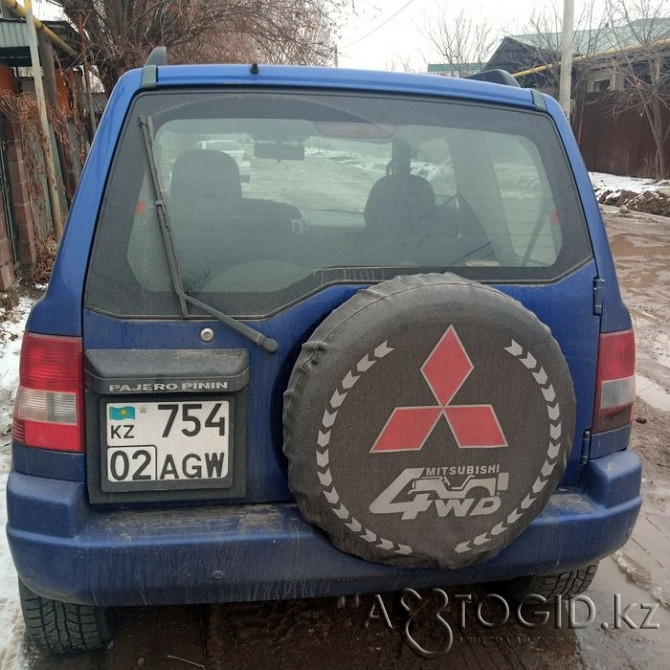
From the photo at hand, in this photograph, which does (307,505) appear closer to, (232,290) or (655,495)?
(232,290)

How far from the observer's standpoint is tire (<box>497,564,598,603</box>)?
2.57 meters

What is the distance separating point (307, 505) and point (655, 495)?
2589 mm

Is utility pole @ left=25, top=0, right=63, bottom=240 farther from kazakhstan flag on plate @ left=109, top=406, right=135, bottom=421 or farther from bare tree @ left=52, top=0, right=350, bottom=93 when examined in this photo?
kazakhstan flag on plate @ left=109, top=406, right=135, bottom=421

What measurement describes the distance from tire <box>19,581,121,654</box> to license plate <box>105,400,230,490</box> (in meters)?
0.57

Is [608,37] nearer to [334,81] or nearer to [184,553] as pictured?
[334,81]

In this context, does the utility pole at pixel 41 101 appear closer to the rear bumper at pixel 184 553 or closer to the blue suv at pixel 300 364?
the blue suv at pixel 300 364

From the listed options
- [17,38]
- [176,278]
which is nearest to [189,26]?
[17,38]

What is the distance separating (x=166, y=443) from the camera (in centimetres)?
194

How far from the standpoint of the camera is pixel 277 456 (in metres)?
2.05

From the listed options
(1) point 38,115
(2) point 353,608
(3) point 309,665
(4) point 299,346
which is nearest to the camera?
(4) point 299,346

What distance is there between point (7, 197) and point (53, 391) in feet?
22.6

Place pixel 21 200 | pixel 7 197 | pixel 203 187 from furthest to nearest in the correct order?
pixel 21 200 → pixel 7 197 → pixel 203 187

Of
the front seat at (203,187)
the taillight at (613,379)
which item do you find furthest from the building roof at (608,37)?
the front seat at (203,187)

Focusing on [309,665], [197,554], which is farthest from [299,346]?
[309,665]
